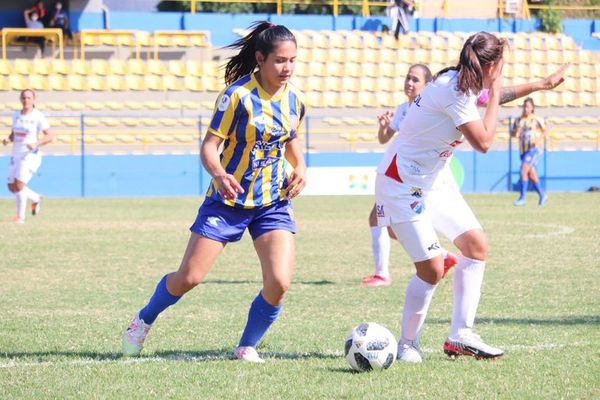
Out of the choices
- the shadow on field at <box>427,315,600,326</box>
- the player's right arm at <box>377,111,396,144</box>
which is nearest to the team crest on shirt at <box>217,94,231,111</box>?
the shadow on field at <box>427,315,600,326</box>

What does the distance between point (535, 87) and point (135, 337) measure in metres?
2.72

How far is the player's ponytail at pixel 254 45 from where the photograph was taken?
5688mm

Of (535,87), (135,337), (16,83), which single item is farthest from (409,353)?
(16,83)

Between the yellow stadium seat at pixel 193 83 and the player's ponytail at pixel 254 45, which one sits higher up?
the player's ponytail at pixel 254 45

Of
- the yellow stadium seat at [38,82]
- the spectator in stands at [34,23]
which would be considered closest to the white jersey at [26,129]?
the yellow stadium seat at [38,82]

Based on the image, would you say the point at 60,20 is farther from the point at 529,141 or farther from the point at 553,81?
the point at 553,81

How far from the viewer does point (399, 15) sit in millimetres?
32438

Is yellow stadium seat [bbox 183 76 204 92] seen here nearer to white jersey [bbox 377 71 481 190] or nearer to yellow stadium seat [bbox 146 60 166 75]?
yellow stadium seat [bbox 146 60 166 75]

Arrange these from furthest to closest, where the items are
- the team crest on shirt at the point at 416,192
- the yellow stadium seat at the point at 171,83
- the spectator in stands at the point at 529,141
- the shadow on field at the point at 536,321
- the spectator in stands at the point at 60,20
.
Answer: the spectator in stands at the point at 60,20, the yellow stadium seat at the point at 171,83, the spectator in stands at the point at 529,141, the shadow on field at the point at 536,321, the team crest on shirt at the point at 416,192

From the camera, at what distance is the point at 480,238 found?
598 centimetres

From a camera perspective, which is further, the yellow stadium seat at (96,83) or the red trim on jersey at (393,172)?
the yellow stadium seat at (96,83)

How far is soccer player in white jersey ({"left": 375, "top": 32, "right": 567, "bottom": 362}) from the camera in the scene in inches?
226

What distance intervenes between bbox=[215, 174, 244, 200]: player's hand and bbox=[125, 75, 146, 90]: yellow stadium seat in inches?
935

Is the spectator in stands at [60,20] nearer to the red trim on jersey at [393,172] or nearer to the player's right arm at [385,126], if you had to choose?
the player's right arm at [385,126]
